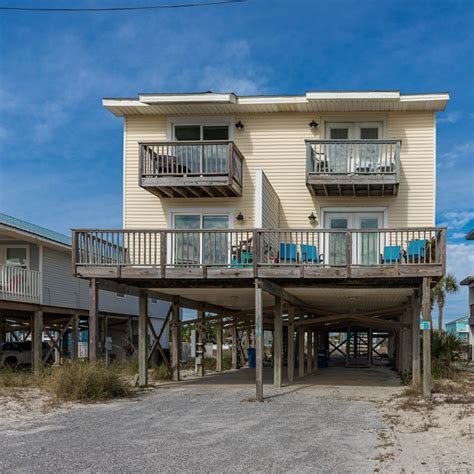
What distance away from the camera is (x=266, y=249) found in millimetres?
18219

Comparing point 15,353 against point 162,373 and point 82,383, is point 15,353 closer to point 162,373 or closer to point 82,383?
point 162,373

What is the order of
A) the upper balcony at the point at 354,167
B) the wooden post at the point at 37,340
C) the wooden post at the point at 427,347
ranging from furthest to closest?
the wooden post at the point at 37,340 → the upper balcony at the point at 354,167 → the wooden post at the point at 427,347

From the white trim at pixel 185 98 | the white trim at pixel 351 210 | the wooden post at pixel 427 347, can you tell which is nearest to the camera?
the wooden post at pixel 427 347

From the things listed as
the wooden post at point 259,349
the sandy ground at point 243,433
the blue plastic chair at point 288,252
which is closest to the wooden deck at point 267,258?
the blue plastic chair at point 288,252

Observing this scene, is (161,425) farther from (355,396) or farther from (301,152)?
(301,152)

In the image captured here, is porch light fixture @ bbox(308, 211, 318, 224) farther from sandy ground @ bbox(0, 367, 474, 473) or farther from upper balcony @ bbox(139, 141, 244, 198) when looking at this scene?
sandy ground @ bbox(0, 367, 474, 473)

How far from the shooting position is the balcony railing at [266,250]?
16.8 m

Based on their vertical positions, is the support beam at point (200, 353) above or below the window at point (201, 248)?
below

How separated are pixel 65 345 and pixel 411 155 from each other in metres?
22.7

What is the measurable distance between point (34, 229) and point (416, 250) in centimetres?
1612

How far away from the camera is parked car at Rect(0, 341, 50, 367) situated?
27534 millimetres

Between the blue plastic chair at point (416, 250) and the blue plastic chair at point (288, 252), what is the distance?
305cm

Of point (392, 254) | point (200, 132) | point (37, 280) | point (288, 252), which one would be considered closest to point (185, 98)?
point (200, 132)

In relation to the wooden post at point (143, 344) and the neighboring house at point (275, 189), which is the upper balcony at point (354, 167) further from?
the wooden post at point (143, 344)
